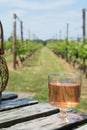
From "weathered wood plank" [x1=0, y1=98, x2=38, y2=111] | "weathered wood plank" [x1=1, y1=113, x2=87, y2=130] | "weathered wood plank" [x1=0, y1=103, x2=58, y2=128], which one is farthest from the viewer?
"weathered wood plank" [x1=0, y1=98, x2=38, y2=111]

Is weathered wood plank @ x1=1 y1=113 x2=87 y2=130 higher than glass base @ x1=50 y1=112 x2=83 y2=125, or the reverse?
glass base @ x1=50 y1=112 x2=83 y2=125

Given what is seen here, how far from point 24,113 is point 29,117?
0.33 ft

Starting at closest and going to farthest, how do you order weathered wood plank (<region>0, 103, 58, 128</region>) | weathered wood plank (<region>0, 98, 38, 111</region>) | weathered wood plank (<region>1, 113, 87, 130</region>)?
weathered wood plank (<region>1, 113, 87, 130</region>)
weathered wood plank (<region>0, 103, 58, 128</region>)
weathered wood plank (<region>0, 98, 38, 111</region>)

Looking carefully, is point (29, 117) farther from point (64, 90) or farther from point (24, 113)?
point (64, 90)

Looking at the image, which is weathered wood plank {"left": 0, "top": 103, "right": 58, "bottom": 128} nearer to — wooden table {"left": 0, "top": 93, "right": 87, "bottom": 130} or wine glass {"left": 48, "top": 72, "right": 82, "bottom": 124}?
wooden table {"left": 0, "top": 93, "right": 87, "bottom": 130}

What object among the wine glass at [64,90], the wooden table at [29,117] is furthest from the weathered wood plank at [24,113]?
A: the wine glass at [64,90]

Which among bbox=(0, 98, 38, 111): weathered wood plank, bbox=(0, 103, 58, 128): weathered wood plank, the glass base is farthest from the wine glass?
bbox=(0, 98, 38, 111): weathered wood plank

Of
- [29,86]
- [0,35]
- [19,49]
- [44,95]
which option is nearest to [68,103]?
[0,35]

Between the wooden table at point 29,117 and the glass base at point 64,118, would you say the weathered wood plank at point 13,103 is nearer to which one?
the wooden table at point 29,117

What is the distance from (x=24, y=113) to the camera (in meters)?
2.51

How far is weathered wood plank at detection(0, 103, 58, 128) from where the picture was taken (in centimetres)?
232

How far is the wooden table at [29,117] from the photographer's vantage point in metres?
2.25

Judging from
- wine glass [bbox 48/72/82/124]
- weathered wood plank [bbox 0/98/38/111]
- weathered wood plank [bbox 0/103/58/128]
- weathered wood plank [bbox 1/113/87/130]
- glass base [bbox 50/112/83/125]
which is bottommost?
weathered wood plank [bbox 1/113/87/130]

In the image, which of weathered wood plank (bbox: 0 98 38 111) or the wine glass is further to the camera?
weathered wood plank (bbox: 0 98 38 111)
